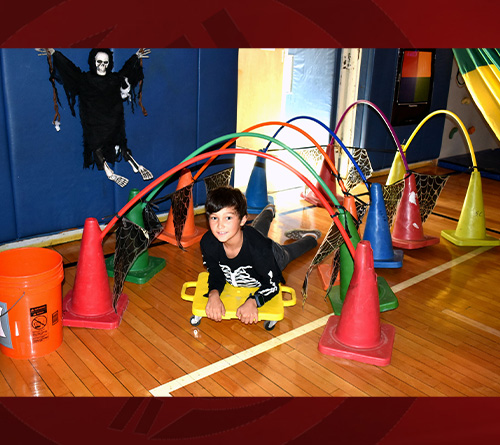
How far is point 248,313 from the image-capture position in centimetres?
280

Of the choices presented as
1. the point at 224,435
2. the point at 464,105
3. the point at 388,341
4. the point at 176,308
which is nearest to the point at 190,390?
the point at 224,435

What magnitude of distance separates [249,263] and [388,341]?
86 cm

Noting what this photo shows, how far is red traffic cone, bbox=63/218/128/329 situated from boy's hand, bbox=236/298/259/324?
697mm

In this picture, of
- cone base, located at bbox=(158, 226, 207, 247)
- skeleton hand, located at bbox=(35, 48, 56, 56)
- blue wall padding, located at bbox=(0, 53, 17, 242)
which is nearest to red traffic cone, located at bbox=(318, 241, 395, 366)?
cone base, located at bbox=(158, 226, 207, 247)

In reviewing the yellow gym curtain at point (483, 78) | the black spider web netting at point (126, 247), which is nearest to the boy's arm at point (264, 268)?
the black spider web netting at point (126, 247)

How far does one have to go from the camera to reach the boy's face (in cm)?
275

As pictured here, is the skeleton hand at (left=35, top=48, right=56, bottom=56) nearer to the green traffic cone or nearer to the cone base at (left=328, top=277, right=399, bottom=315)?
the green traffic cone

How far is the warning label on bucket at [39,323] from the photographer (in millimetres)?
2533

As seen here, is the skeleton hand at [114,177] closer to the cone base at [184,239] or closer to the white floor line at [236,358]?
the cone base at [184,239]

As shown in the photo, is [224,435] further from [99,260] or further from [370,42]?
[370,42]

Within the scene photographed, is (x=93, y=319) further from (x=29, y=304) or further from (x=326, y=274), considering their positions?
(x=326, y=274)

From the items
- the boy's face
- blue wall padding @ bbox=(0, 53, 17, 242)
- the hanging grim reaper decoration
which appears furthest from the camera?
the hanging grim reaper decoration

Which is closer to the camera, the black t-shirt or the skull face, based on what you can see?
the black t-shirt

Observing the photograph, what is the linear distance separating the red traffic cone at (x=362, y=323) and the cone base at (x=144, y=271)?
52.1 inches
